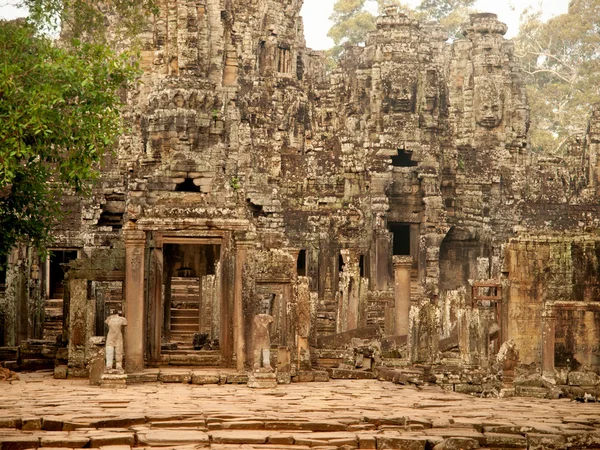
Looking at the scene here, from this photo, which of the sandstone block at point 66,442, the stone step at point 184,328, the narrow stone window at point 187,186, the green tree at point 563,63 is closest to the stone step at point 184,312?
the stone step at point 184,328

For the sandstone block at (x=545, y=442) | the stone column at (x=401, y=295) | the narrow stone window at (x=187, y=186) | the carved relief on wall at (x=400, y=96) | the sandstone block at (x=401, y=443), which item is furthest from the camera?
the carved relief on wall at (x=400, y=96)

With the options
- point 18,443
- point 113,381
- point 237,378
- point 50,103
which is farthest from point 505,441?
point 50,103

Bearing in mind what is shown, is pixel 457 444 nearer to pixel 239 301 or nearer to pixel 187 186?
pixel 239 301

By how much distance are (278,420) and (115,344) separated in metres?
4.86

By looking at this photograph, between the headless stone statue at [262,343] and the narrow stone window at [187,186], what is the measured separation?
3.64 meters

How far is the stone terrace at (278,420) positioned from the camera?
50.9 feet

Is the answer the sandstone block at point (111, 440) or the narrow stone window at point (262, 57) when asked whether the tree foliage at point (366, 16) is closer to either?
the narrow stone window at point (262, 57)

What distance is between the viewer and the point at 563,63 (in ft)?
219

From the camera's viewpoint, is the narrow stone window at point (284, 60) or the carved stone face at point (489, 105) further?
the carved stone face at point (489, 105)

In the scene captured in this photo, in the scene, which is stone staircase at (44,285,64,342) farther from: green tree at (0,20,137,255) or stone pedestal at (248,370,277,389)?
stone pedestal at (248,370,277,389)

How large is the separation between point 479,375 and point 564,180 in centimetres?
2207

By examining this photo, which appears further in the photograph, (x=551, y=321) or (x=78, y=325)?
(x=78, y=325)

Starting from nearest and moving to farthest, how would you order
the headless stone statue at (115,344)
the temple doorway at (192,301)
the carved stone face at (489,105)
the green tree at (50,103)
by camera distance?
the headless stone statue at (115,344), the green tree at (50,103), the temple doorway at (192,301), the carved stone face at (489,105)

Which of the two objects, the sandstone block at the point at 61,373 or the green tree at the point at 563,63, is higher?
the green tree at the point at 563,63
